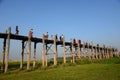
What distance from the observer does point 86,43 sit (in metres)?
37.9

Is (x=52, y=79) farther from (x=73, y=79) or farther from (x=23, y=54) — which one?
(x=23, y=54)

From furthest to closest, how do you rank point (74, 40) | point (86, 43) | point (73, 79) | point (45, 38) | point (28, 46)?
point (86, 43), point (74, 40), point (45, 38), point (28, 46), point (73, 79)

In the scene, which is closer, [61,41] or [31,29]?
[31,29]

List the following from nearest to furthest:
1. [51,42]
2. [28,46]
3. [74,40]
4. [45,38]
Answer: [28,46] → [45,38] → [51,42] → [74,40]

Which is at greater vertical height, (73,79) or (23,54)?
(23,54)

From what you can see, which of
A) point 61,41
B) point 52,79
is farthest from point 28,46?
point 52,79

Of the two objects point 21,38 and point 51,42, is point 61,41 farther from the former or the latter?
point 21,38

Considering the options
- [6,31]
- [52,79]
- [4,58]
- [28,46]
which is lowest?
[52,79]

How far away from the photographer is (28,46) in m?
20.4

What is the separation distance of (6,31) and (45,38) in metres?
6.80

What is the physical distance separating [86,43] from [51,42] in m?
13.5

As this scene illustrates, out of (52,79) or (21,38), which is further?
(21,38)

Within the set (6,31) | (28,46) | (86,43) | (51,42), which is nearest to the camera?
(6,31)

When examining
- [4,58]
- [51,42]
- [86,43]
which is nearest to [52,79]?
[4,58]
